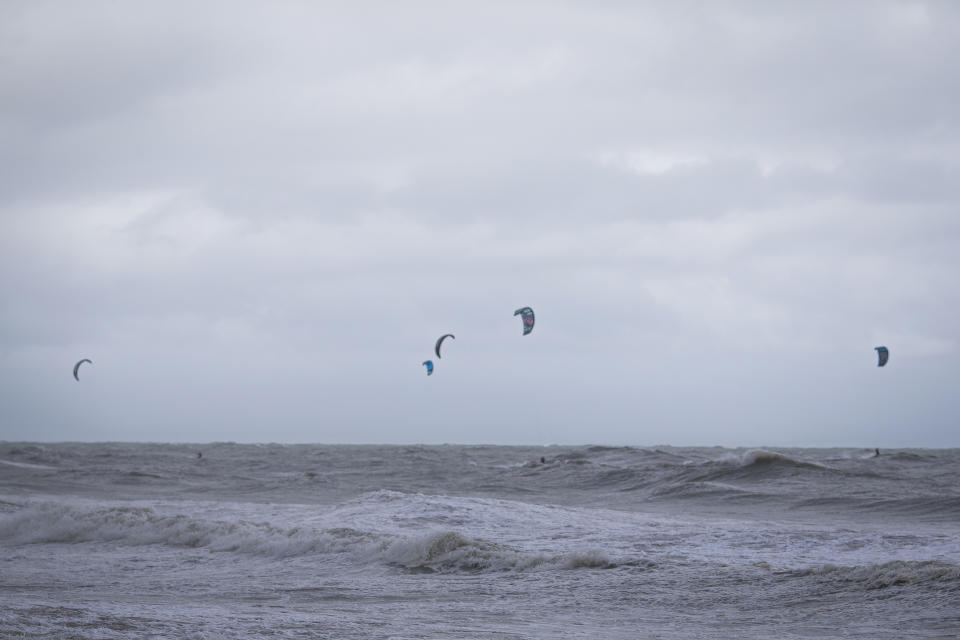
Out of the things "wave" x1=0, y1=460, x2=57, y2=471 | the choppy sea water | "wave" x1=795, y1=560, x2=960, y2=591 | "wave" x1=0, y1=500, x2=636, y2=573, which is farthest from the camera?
"wave" x1=0, y1=460, x2=57, y2=471

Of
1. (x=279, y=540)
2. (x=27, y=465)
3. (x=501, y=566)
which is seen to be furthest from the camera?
(x=27, y=465)

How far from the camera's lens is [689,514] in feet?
51.3

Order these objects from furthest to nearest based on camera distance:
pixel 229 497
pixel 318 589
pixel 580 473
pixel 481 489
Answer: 1. pixel 580 473
2. pixel 481 489
3. pixel 229 497
4. pixel 318 589

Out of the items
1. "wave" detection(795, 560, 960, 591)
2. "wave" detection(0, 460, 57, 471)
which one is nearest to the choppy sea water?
"wave" detection(795, 560, 960, 591)

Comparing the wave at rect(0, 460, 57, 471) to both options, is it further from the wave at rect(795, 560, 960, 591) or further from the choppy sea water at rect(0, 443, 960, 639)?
the wave at rect(795, 560, 960, 591)

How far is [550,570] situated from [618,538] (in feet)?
8.56

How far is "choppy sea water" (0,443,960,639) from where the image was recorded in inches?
243

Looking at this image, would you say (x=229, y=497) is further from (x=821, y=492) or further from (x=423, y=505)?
(x=821, y=492)

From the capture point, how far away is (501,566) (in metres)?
9.20

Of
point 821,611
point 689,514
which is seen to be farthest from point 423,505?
point 821,611

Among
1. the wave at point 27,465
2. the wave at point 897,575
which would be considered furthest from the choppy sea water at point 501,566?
the wave at point 27,465

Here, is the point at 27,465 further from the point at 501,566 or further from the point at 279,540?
the point at 501,566

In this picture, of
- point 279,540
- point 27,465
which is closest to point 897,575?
point 279,540

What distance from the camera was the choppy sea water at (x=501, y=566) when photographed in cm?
618
